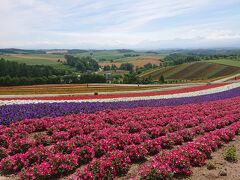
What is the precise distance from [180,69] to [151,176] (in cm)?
16306

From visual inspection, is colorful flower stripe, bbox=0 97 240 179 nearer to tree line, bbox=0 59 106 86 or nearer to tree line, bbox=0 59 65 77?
tree line, bbox=0 59 106 86

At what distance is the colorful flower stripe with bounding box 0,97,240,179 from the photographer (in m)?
9.74

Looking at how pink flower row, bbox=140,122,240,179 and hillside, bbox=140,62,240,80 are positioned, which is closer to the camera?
pink flower row, bbox=140,122,240,179

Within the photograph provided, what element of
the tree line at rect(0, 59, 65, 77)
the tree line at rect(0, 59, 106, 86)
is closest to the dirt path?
the tree line at rect(0, 59, 106, 86)

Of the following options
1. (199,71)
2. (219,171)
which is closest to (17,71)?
(199,71)

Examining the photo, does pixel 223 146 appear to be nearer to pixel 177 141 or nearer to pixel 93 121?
pixel 177 141

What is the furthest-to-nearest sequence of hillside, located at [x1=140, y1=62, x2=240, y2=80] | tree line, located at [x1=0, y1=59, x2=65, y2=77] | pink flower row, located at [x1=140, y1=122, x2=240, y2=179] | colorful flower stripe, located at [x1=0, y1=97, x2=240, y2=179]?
hillside, located at [x1=140, y1=62, x2=240, y2=80]
tree line, located at [x1=0, y1=59, x2=65, y2=77]
colorful flower stripe, located at [x1=0, y1=97, x2=240, y2=179]
pink flower row, located at [x1=140, y1=122, x2=240, y2=179]

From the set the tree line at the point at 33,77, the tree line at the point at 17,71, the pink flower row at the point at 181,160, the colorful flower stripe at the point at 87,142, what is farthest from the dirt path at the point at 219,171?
the tree line at the point at 17,71

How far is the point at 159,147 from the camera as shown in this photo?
476 inches

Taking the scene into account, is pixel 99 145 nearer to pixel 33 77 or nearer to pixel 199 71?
pixel 33 77

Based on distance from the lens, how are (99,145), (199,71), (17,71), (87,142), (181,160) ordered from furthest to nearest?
(199,71)
(17,71)
(87,142)
(99,145)
(181,160)

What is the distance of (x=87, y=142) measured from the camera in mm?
12125

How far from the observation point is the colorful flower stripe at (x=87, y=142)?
9.74m

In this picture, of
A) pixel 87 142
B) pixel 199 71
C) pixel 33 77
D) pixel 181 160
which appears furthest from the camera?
pixel 199 71
